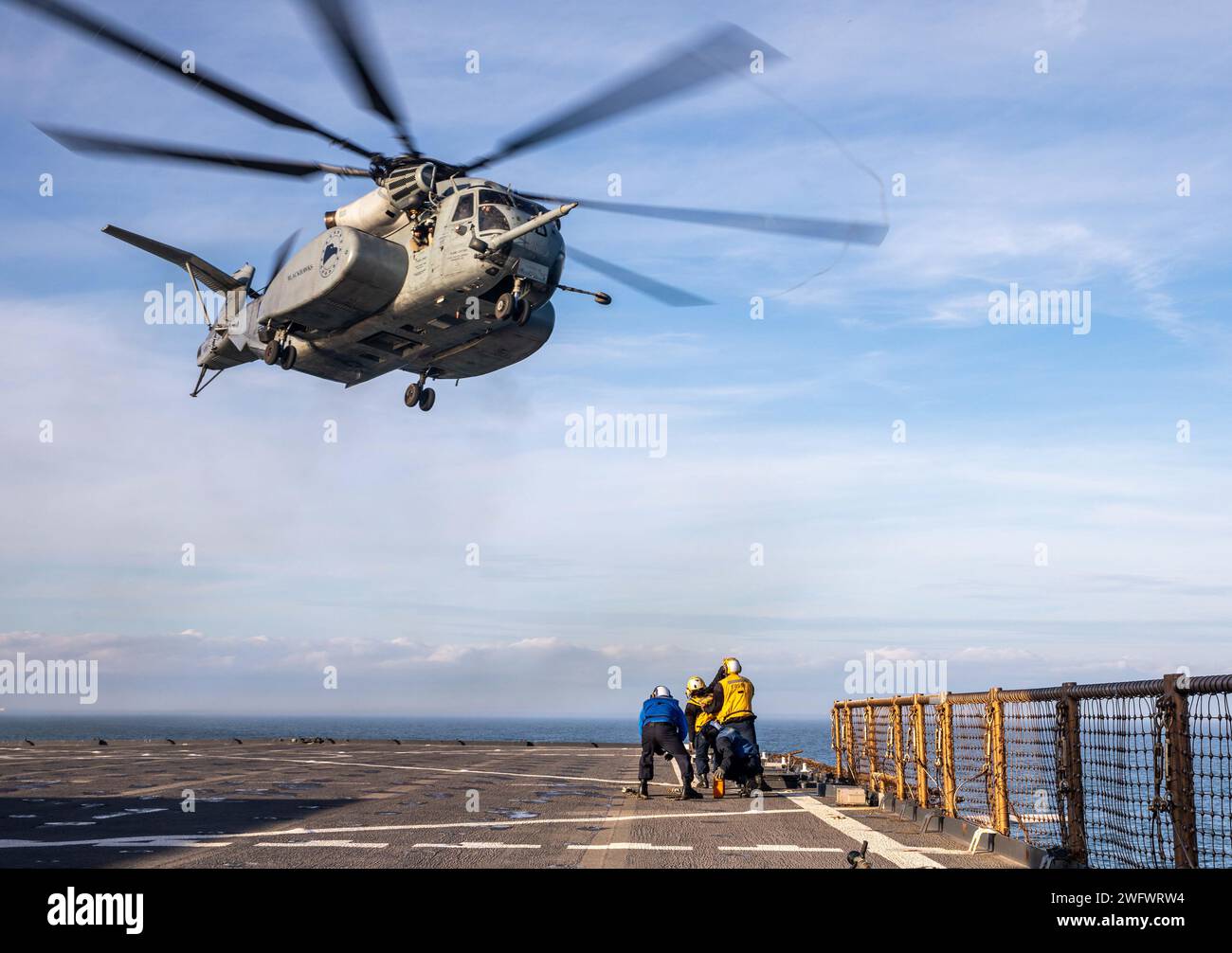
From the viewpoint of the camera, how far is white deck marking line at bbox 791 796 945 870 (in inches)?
390

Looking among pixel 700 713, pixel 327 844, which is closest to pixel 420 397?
pixel 700 713

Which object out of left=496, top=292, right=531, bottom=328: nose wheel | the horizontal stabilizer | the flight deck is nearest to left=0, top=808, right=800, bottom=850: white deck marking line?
the flight deck

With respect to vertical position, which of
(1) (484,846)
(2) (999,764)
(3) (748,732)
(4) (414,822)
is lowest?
(4) (414,822)

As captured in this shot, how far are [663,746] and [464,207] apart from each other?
38.1ft

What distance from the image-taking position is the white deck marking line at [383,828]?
10.7 metres

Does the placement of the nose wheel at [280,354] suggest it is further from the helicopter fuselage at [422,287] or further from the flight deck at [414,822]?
the flight deck at [414,822]

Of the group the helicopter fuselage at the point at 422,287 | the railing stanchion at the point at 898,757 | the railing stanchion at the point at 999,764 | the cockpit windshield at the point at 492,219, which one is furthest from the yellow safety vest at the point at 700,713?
the cockpit windshield at the point at 492,219

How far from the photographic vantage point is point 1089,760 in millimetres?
9172

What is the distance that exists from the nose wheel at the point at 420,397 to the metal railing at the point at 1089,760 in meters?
14.7

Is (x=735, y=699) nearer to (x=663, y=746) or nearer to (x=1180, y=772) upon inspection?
(x=663, y=746)
